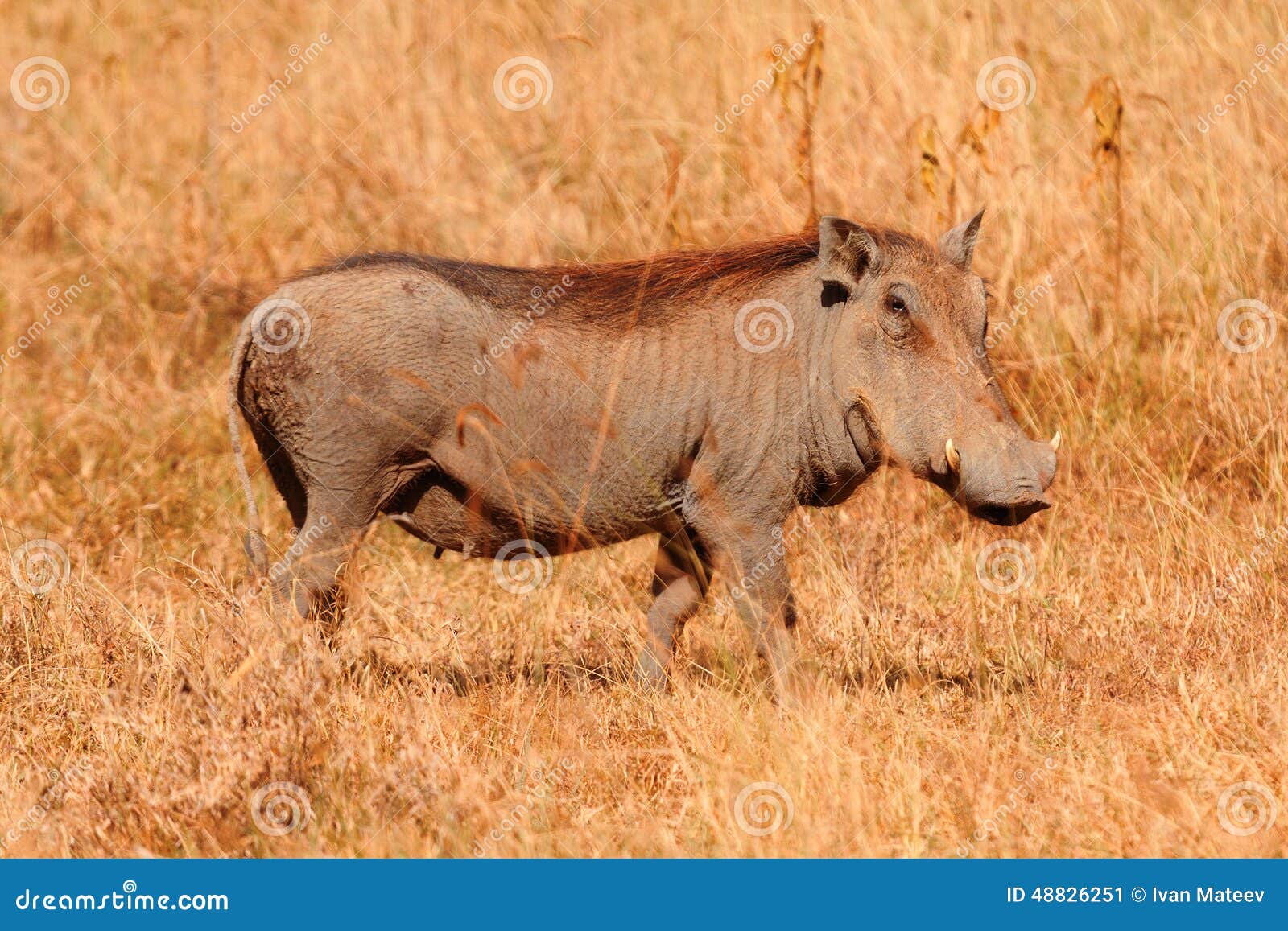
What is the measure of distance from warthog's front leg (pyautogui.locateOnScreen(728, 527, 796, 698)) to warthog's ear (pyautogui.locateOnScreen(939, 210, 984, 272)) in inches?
35.3

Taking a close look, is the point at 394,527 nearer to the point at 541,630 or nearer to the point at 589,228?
the point at 541,630

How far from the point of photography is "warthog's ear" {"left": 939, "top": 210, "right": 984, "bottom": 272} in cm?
445

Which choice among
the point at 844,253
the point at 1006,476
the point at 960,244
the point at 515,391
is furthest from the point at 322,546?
the point at 960,244

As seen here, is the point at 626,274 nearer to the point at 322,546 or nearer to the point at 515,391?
the point at 515,391

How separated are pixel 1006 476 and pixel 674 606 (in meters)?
1.07

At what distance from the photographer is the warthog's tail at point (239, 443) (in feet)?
14.0

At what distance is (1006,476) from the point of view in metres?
4.06

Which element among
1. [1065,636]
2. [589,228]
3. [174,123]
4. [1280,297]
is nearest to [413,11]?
[174,123]

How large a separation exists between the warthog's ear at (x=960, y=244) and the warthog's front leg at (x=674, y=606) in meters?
1.07

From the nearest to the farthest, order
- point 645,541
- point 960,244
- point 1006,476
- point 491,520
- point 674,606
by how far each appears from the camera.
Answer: point 1006,476, point 491,520, point 960,244, point 674,606, point 645,541

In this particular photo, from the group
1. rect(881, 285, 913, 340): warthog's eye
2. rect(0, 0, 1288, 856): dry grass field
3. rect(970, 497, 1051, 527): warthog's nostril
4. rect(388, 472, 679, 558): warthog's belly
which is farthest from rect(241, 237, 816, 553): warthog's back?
rect(970, 497, 1051, 527): warthog's nostril

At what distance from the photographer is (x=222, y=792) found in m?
3.59

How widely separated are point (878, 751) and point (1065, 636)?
97 centimetres

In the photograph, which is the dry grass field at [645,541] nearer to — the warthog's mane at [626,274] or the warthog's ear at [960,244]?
the warthog's mane at [626,274]
